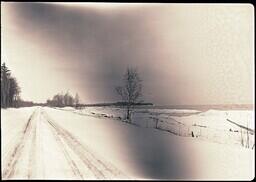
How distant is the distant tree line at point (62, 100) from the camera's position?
5.02 meters

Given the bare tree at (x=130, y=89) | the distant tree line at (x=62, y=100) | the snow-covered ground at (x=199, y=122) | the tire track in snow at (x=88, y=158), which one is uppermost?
the bare tree at (x=130, y=89)

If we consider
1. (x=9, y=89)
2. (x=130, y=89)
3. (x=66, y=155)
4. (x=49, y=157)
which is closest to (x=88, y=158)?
(x=66, y=155)

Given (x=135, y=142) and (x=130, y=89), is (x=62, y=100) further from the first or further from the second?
(x=135, y=142)

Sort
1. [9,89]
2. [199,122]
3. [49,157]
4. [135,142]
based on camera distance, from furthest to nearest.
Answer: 1. [199,122]
2. [135,142]
3. [49,157]
4. [9,89]

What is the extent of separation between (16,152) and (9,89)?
826 millimetres

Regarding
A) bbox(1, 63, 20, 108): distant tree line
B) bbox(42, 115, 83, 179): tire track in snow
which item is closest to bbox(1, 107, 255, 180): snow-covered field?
bbox(42, 115, 83, 179): tire track in snow

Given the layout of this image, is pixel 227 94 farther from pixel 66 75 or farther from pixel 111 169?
pixel 66 75

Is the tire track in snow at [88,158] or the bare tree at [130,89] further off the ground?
the bare tree at [130,89]

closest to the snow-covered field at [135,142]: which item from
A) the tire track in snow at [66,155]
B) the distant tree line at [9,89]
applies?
the tire track in snow at [66,155]

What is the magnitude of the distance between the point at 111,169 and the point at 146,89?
3.89 feet

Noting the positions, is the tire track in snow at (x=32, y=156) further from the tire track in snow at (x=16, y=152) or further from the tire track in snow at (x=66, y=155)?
the tire track in snow at (x=66, y=155)

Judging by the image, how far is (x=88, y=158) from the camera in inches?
192

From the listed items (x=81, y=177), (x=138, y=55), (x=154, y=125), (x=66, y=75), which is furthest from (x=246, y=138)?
(x=66, y=75)

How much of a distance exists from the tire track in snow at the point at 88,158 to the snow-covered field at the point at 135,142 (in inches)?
0.5
